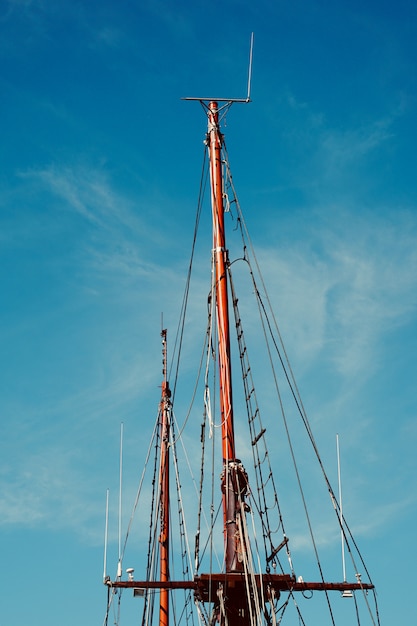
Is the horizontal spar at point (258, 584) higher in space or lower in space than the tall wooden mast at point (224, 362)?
lower

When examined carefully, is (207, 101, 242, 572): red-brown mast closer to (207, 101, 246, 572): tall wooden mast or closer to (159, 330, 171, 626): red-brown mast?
(207, 101, 246, 572): tall wooden mast

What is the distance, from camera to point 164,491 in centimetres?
4412

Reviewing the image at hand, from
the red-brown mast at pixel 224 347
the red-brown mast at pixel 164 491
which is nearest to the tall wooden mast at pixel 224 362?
the red-brown mast at pixel 224 347

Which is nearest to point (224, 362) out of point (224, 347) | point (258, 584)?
point (224, 347)

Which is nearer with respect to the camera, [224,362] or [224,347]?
[224,362]

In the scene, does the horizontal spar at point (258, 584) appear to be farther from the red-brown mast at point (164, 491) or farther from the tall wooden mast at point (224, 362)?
the red-brown mast at point (164, 491)

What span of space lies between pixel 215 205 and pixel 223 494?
386 inches

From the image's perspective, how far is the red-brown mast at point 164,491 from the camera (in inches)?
1587

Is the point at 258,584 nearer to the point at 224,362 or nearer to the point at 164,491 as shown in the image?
the point at 224,362

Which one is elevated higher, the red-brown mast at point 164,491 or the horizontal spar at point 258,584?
the red-brown mast at point 164,491

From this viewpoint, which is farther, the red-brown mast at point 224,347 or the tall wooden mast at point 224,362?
the red-brown mast at point 224,347

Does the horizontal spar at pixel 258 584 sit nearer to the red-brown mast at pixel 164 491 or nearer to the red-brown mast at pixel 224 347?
the red-brown mast at pixel 224 347

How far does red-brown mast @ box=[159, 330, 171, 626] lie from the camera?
4031 cm

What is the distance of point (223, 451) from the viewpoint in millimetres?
26500
